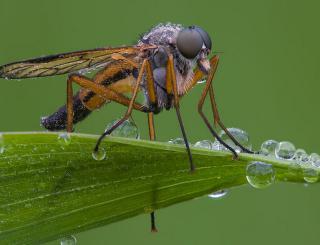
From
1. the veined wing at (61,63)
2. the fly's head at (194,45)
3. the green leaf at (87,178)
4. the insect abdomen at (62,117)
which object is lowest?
the green leaf at (87,178)

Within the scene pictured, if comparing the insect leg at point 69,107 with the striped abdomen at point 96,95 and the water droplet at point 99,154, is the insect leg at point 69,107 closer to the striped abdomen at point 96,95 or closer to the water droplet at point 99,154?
the striped abdomen at point 96,95

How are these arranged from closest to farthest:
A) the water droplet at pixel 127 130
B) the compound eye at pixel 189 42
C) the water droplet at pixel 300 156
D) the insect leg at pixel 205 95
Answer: the water droplet at pixel 300 156
the water droplet at pixel 127 130
the insect leg at pixel 205 95
the compound eye at pixel 189 42

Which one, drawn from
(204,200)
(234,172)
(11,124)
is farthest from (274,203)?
(234,172)

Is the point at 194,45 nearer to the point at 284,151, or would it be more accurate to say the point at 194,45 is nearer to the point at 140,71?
the point at 140,71

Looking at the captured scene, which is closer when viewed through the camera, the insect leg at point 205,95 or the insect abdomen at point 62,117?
the insect leg at point 205,95

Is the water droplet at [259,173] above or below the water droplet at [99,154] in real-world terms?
below

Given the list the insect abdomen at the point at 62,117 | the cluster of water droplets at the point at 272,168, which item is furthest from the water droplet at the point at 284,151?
the insect abdomen at the point at 62,117

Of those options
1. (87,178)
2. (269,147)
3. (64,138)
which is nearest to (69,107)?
(269,147)

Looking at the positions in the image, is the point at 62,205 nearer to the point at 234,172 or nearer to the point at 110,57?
the point at 234,172
